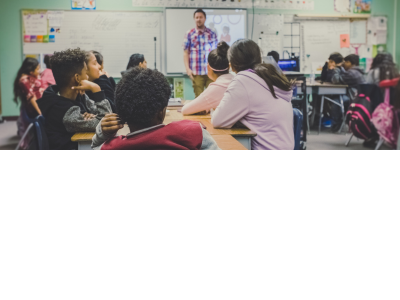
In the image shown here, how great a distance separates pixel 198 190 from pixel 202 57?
556mm

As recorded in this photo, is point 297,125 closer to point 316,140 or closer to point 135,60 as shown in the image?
point 316,140

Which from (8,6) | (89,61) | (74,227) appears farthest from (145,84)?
(74,227)

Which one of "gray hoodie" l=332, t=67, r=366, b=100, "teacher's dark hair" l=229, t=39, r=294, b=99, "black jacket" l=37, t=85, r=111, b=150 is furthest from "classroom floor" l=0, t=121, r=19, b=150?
"gray hoodie" l=332, t=67, r=366, b=100

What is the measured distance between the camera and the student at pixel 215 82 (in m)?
1.66

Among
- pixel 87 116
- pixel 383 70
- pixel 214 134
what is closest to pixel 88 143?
pixel 87 116

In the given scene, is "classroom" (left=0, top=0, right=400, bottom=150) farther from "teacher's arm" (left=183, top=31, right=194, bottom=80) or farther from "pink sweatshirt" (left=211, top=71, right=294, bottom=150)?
"pink sweatshirt" (left=211, top=71, right=294, bottom=150)

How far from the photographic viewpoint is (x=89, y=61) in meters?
1.57

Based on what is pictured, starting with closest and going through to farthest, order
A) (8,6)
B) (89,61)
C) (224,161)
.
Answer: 1. (8,6)
2. (89,61)
3. (224,161)

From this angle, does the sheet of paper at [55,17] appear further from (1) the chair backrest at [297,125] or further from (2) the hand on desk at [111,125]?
(1) the chair backrest at [297,125]

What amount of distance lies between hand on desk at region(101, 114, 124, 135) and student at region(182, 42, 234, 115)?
422 mm

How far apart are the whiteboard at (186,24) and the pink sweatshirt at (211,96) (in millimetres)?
222

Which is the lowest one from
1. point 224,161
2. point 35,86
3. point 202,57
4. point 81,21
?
point 224,161

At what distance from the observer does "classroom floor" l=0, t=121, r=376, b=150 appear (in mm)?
1488

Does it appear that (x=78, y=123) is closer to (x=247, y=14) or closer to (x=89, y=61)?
(x=89, y=61)
